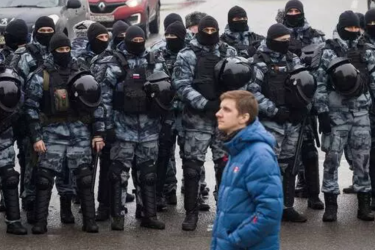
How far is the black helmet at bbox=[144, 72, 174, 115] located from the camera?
367 inches

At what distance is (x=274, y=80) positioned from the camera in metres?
9.59

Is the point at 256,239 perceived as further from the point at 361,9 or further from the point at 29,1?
the point at 361,9

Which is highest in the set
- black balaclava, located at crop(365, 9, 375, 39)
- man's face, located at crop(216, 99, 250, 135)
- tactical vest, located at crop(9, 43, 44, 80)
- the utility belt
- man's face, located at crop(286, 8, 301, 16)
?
man's face, located at crop(286, 8, 301, 16)

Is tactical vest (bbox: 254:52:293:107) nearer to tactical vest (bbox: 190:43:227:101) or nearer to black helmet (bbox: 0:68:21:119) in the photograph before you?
tactical vest (bbox: 190:43:227:101)

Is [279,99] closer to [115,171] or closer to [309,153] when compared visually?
[309,153]

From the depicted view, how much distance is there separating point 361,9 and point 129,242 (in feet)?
59.9

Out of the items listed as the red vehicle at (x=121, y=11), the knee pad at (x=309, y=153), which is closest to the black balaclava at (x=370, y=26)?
the knee pad at (x=309, y=153)

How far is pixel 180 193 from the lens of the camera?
10.8 m

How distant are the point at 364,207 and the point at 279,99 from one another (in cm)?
130

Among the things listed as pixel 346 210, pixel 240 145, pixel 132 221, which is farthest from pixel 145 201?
pixel 240 145

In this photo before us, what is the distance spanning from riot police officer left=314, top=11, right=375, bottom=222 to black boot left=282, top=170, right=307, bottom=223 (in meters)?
0.25

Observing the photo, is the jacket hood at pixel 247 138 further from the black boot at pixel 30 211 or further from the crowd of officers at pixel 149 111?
the black boot at pixel 30 211

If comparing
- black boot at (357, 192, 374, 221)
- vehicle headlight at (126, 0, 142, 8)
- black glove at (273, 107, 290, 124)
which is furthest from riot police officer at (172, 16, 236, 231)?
vehicle headlight at (126, 0, 142, 8)

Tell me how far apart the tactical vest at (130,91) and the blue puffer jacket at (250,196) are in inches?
128
